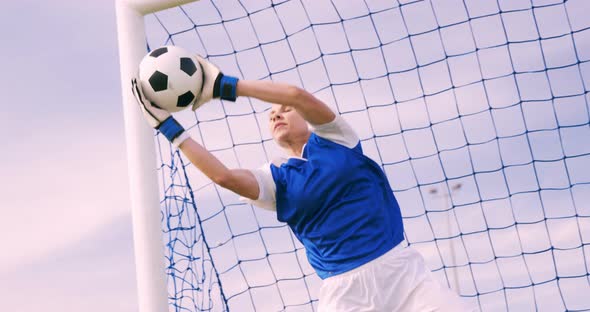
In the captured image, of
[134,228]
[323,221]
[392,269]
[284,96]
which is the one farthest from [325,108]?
[134,228]

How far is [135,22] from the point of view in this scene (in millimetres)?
5422

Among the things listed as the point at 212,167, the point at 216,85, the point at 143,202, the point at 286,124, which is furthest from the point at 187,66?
the point at 143,202

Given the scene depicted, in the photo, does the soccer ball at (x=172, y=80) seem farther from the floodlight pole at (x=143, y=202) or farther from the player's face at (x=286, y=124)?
the floodlight pole at (x=143, y=202)

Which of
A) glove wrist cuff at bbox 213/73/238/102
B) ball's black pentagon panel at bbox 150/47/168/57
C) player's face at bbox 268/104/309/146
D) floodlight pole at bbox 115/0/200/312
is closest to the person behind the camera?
glove wrist cuff at bbox 213/73/238/102

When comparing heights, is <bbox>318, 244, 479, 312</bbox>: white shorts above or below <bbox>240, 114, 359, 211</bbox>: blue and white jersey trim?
below

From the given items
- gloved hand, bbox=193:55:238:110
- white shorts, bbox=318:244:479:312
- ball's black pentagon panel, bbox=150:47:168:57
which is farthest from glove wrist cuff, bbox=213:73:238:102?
white shorts, bbox=318:244:479:312

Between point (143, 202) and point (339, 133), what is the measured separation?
132 cm

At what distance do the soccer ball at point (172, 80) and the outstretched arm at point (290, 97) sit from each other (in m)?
0.24

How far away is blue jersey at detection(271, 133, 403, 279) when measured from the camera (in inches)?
179

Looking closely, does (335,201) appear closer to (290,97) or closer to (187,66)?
(290,97)

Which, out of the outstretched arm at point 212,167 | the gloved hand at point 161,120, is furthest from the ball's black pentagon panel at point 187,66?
the outstretched arm at point 212,167

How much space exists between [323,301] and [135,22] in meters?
2.14

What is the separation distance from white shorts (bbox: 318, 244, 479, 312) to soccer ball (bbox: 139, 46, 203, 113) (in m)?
1.26

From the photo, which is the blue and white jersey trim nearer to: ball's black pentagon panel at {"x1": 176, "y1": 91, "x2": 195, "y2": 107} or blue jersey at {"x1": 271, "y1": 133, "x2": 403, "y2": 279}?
blue jersey at {"x1": 271, "y1": 133, "x2": 403, "y2": 279}
